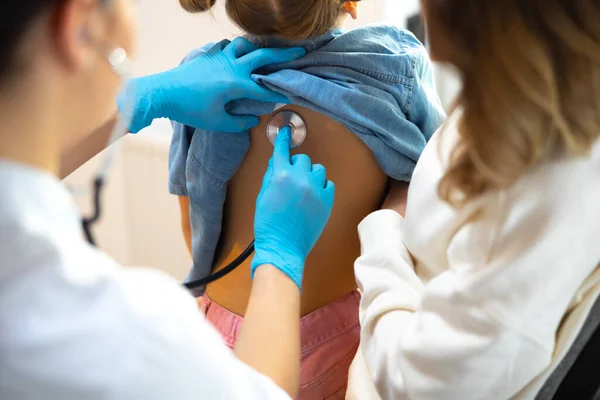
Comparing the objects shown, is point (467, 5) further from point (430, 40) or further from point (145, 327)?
point (145, 327)

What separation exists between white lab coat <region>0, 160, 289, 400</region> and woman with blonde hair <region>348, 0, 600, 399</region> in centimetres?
27

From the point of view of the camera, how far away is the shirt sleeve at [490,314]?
587 millimetres

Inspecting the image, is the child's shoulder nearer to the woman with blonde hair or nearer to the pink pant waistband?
the woman with blonde hair

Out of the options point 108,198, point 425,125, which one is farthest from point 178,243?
point 425,125

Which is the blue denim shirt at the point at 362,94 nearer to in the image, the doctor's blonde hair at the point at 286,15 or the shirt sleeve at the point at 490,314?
the doctor's blonde hair at the point at 286,15

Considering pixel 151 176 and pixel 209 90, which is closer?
pixel 209 90

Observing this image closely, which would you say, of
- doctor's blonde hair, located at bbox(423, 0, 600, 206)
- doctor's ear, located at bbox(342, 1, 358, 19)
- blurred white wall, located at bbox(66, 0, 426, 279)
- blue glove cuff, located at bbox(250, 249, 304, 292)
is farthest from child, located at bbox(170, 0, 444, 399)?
blurred white wall, located at bbox(66, 0, 426, 279)

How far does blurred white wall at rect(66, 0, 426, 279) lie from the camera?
6.43 ft

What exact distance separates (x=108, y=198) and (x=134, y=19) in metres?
1.78

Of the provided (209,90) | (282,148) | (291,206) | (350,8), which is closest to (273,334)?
(291,206)

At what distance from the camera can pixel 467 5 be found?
0.56 metres

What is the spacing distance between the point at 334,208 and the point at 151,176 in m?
1.28

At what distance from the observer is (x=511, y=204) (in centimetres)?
60

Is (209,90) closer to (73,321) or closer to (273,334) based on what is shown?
(273,334)
